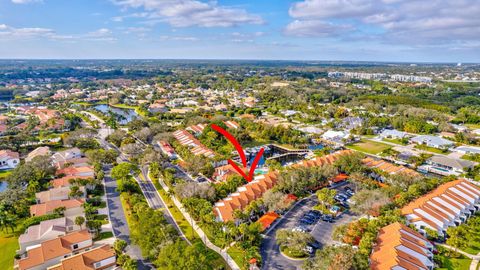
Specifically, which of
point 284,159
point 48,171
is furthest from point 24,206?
point 284,159

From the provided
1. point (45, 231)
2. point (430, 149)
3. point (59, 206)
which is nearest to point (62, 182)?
point (59, 206)

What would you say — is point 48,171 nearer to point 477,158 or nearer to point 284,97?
point 477,158

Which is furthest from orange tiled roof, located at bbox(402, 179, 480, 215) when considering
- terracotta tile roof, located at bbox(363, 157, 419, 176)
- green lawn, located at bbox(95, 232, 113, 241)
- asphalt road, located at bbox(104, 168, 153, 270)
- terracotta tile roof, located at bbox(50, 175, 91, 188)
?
terracotta tile roof, located at bbox(50, 175, 91, 188)

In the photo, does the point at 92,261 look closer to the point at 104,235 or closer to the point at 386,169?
the point at 104,235

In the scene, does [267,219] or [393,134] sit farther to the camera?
[393,134]

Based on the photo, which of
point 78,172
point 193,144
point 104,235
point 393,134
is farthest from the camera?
point 393,134

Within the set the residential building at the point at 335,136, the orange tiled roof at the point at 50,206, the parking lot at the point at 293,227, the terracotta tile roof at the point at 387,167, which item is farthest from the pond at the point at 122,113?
the terracotta tile roof at the point at 387,167
